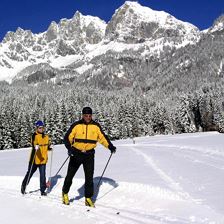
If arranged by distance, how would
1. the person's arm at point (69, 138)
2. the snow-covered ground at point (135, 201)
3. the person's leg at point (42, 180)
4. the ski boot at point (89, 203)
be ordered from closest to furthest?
the snow-covered ground at point (135, 201)
the ski boot at point (89, 203)
the person's arm at point (69, 138)
the person's leg at point (42, 180)

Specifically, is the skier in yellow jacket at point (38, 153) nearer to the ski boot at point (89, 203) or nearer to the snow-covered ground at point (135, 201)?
the snow-covered ground at point (135, 201)

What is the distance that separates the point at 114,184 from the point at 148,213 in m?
3.09

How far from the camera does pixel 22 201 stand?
34.6ft

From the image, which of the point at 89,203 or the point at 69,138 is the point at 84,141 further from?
the point at 89,203

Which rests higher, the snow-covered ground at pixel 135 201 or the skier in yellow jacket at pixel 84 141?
the skier in yellow jacket at pixel 84 141

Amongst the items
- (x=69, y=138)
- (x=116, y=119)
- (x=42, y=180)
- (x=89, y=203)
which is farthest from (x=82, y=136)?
(x=116, y=119)

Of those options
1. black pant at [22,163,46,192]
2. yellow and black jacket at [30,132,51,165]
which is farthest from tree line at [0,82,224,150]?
yellow and black jacket at [30,132,51,165]

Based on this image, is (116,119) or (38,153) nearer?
(38,153)

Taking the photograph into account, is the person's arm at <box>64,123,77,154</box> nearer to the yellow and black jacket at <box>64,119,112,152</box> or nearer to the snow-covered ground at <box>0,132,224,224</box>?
the yellow and black jacket at <box>64,119,112,152</box>

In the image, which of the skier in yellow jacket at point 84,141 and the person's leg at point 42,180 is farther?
the person's leg at point 42,180

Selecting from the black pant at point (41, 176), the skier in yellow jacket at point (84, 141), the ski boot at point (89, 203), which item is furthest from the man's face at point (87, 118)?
the black pant at point (41, 176)

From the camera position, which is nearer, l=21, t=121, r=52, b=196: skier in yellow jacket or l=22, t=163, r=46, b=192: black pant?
l=22, t=163, r=46, b=192: black pant

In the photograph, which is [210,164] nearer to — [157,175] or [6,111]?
[157,175]

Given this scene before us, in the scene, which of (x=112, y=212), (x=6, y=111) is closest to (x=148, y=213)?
(x=112, y=212)
